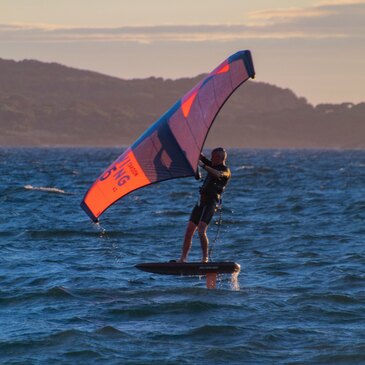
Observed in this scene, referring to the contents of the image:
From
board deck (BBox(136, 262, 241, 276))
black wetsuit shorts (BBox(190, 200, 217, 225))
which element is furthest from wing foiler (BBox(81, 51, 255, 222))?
board deck (BBox(136, 262, 241, 276))

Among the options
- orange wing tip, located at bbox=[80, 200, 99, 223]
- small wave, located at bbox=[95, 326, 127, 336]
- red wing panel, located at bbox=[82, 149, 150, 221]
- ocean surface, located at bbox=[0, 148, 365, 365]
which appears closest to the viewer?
ocean surface, located at bbox=[0, 148, 365, 365]

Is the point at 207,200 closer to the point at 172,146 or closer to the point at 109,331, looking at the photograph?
the point at 172,146

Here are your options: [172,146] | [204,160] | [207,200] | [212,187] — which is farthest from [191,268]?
[172,146]

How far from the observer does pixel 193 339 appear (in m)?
13.6

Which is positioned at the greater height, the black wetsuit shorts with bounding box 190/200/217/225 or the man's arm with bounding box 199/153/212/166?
the man's arm with bounding box 199/153/212/166

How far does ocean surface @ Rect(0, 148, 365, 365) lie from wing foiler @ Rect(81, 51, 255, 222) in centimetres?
164

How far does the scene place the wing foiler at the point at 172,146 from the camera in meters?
14.9

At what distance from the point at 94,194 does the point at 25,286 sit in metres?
2.70

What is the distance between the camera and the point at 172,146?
596 inches

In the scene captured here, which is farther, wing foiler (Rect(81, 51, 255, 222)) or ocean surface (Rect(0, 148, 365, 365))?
wing foiler (Rect(81, 51, 255, 222))

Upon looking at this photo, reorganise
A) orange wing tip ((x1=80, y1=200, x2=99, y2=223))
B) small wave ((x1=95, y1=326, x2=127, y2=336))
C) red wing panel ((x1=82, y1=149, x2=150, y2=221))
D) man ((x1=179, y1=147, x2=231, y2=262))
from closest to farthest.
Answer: small wave ((x1=95, y1=326, x2=127, y2=336)) < orange wing tip ((x1=80, y1=200, x2=99, y2=223)) < red wing panel ((x1=82, y1=149, x2=150, y2=221)) < man ((x1=179, y1=147, x2=231, y2=262))

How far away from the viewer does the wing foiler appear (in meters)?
14.9

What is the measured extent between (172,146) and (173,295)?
243 cm

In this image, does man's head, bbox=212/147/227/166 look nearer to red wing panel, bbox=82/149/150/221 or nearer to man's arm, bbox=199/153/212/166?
man's arm, bbox=199/153/212/166
